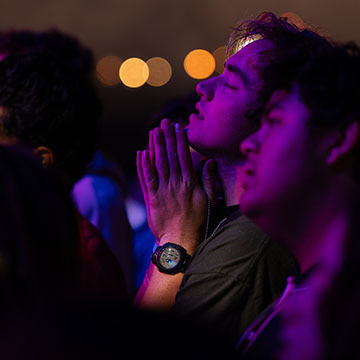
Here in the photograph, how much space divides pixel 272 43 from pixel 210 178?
0.49m

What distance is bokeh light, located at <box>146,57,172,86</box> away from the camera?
12.9 meters

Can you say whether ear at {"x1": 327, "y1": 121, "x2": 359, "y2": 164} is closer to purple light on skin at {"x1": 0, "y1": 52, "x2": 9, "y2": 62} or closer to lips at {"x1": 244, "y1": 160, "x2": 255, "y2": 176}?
lips at {"x1": 244, "y1": 160, "x2": 255, "y2": 176}

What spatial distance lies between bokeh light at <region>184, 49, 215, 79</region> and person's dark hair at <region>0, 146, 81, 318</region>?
34.1 ft

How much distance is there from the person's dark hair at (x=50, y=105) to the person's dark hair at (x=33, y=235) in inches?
47.8

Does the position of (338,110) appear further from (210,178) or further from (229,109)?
(210,178)

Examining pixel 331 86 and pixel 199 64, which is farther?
pixel 199 64

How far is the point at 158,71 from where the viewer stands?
13625mm

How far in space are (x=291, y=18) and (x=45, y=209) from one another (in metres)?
1.51

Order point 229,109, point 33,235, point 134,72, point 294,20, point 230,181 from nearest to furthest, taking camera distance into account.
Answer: point 33,235
point 229,109
point 230,181
point 294,20
point 134,72

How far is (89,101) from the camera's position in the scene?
2443mm

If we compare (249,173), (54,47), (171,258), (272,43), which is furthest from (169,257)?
(54,47)

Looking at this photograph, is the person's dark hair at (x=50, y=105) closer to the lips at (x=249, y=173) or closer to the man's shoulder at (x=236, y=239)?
the man's shoulder at (x=236, y=239)

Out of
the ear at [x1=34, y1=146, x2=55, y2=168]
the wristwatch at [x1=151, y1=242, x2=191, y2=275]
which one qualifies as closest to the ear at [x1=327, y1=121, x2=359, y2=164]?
the wristwatch at [x1=151, y1=242, x2=191, y2=275]

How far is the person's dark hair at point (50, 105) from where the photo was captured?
2.23 meters
